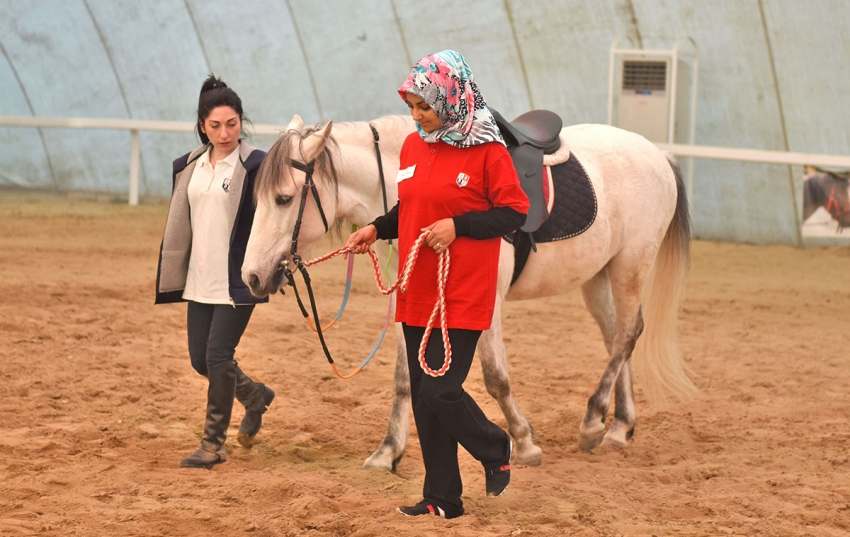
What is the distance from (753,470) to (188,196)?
274 cm

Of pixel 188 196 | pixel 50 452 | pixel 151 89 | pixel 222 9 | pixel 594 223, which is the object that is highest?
pixel 222 9

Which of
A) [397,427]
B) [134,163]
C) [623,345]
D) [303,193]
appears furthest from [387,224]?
[134,163]

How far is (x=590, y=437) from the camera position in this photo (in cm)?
470

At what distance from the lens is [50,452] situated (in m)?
4.18

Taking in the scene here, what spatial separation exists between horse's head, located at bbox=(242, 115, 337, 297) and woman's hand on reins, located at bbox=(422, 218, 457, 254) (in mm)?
867

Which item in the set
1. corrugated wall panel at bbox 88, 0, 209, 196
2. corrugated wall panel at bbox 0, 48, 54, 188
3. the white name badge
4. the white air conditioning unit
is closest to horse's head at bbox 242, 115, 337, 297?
the white name badge

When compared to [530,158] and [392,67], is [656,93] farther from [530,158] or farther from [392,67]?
[530,158]

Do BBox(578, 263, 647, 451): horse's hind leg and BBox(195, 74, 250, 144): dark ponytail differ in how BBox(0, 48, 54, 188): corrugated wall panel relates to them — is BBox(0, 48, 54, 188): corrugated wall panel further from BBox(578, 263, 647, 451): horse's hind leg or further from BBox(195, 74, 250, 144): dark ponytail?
BBox(578, 263, 647, 451): horse's hind leg

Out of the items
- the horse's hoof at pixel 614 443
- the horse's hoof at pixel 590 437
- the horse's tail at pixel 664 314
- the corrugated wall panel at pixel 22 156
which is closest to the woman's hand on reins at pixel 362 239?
the horse's hoof at pixel 590 437

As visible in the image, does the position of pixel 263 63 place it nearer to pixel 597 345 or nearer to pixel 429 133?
pixel 597 345

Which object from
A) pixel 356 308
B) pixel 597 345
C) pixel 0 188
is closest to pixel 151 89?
pixel 0 188

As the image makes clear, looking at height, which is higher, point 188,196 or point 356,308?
point 188,196

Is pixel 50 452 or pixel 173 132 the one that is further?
pixel 173 132

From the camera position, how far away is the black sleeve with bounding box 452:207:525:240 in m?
3.13
